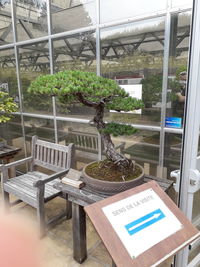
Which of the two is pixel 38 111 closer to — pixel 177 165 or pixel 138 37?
pixel 138 37

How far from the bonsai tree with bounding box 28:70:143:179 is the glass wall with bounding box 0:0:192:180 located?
405 mm

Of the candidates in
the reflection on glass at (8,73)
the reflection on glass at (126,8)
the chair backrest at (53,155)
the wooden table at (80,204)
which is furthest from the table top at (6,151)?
the reflection on glass at (126,8)

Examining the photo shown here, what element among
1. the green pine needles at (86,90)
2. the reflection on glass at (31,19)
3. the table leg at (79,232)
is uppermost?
the reflection on glass at (31,19)

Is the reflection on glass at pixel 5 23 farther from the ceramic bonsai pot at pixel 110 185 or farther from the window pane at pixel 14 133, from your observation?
the ceramic bonsai pot at pixel 110 185

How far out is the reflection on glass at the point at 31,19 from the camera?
2.39 metres

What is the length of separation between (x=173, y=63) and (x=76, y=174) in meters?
1.24

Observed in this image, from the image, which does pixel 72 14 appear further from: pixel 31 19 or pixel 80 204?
pixel 80 204

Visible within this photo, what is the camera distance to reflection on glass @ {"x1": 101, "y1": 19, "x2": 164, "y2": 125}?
1714mm

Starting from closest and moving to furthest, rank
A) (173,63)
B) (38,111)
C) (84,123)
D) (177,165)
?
(173,63), (177,165), (84,123), (38,111)

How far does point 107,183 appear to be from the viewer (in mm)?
1377

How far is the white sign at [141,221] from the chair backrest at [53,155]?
1304mm

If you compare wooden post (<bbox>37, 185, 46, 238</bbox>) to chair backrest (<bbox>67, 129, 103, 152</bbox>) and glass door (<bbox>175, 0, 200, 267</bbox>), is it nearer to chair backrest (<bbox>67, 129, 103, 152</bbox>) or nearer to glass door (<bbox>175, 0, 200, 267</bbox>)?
chair backrest (<bbox>67, 129, 103, 152</bbox>)

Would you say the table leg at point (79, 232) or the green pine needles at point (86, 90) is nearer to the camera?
the green pine needles at point (86, 90)

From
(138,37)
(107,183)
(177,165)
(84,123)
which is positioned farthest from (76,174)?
(138,37)
